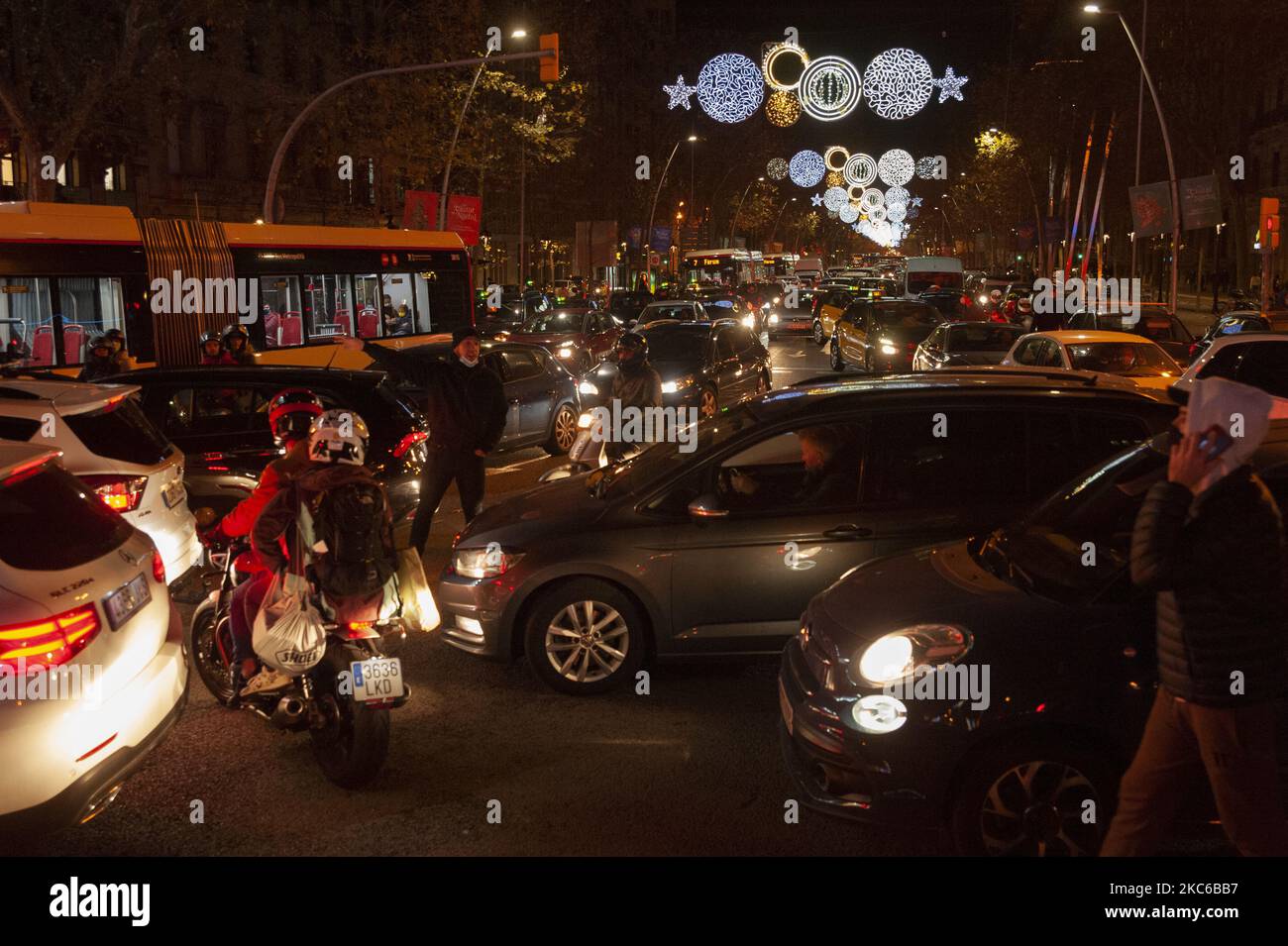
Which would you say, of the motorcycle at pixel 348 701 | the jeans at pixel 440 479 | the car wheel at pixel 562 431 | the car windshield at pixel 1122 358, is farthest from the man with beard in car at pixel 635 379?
the motorcycle at pixel 348 701

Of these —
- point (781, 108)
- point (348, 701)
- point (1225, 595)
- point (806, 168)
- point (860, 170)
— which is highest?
point (781, 108)

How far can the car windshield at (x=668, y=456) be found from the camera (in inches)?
283

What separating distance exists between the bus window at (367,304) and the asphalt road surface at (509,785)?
48.2 feet

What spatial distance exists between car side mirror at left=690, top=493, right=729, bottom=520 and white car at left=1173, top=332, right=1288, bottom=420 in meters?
6.45

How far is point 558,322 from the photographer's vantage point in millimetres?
29156

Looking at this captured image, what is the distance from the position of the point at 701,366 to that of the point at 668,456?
38.9 ft

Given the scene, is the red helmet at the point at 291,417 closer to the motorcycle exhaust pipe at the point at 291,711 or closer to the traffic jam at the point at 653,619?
the traffic jam at the point at 653,619

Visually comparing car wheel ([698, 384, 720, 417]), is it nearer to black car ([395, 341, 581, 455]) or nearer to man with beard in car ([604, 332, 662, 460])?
black car ([395, 341, 581, 455])

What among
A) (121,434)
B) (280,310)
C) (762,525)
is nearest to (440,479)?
(121,434)

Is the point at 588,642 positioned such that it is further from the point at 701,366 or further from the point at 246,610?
the point at 701,366

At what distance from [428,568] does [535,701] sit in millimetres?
3459

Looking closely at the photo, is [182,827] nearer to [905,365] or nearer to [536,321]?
[905,365]

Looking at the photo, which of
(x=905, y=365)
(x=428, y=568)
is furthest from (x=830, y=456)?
(x=905, y=365)

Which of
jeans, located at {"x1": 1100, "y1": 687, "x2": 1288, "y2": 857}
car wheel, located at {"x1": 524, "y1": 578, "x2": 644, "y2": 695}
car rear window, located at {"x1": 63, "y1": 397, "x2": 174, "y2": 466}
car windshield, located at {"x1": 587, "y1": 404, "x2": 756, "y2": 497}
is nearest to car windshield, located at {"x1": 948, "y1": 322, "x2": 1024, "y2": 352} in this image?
car windshield, located at {"x1": 587, "y1": 404, "x2": 756, "y2": 497}
